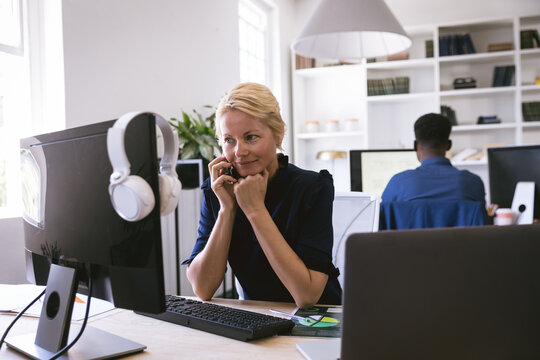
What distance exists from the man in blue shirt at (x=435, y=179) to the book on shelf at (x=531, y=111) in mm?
2941

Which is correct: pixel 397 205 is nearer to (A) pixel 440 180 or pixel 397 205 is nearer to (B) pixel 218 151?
(A) pixel 440 180

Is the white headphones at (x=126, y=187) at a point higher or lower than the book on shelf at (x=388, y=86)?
lower

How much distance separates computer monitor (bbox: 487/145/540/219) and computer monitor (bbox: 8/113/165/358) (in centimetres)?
238

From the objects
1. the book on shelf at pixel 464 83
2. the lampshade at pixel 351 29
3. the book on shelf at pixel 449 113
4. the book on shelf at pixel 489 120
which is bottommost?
the book on shelf at pixel 489 120

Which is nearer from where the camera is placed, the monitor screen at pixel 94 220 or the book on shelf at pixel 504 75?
the monitor screen at pixel 94 220

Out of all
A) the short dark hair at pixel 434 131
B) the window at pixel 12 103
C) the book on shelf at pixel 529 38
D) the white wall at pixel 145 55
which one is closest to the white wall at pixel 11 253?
the window at pixel 12 103

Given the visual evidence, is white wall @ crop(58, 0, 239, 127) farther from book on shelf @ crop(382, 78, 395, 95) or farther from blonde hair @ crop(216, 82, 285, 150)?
book on shelf @ crop(382, 78, 395, 95)

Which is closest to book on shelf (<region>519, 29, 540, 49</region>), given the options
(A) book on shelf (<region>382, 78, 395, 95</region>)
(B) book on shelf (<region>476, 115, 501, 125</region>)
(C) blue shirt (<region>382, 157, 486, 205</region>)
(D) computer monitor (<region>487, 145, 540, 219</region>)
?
(B) book on shelf (<region>476, 115, 501, 125</region>)

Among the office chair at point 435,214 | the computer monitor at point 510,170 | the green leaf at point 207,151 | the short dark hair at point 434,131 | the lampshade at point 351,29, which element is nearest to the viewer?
the office chair at point 435,214

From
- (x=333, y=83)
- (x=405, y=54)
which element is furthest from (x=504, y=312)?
(x=333, y=83)

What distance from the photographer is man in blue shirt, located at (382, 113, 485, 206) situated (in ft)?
7.58

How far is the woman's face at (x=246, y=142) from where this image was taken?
1461 mm

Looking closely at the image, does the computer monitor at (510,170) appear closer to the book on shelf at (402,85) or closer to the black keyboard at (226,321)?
the black keyboard at (226,321)

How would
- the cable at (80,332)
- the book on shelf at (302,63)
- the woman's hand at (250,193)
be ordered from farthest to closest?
the book on shelf at (302,63) → the woman's hand at (250,193) → the cable at (80,332)
